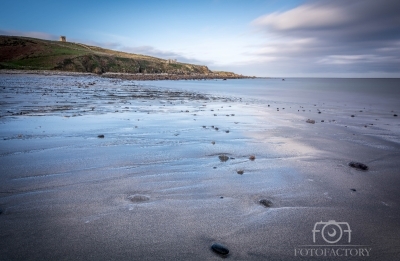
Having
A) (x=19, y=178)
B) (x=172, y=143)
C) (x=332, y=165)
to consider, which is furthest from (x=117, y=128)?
(x=332, y=165)

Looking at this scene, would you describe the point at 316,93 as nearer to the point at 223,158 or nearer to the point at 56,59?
the point at 223,158

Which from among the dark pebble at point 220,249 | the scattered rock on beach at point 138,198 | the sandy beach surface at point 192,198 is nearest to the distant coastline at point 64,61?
the sandy beach surface at point 192,198

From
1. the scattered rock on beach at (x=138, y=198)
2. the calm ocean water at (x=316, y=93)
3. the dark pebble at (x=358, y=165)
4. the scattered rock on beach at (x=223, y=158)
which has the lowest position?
the scattered rock on beach at (x=138, y=198)

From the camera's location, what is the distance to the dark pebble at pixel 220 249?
2.33 m

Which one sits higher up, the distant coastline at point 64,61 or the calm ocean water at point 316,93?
the distant coastline at point 64,61

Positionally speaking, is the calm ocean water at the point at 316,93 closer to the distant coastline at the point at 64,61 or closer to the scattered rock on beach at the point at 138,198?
the scattered rock on beach at the point at 138,198

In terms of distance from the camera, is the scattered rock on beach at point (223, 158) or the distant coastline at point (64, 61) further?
the distant coastline at point (64, 61)

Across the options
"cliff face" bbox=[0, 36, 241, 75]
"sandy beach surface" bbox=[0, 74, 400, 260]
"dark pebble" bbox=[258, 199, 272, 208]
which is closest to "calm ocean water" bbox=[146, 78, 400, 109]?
"sandy beach surface" bbox=[0, 74, 400, 260]

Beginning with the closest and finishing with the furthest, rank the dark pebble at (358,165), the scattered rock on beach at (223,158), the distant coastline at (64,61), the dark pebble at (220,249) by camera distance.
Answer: the dark pebble at (220,249)
the dark pebble at (358,165)
the scattered rock on beach at (223,158)
the distant coastline at (64,61)

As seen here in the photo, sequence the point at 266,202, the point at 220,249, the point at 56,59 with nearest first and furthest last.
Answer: the point at 220,249 < the point at 266,202 < the point at 56,59

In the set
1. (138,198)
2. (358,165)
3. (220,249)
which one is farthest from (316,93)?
(220,249)

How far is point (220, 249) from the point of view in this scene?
235 centimetres

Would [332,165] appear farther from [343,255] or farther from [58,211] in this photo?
[58,211]

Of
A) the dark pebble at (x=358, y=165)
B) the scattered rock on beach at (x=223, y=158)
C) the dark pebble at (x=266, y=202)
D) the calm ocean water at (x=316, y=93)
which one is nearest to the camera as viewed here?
the dark pebble at (x=266, y=202)
